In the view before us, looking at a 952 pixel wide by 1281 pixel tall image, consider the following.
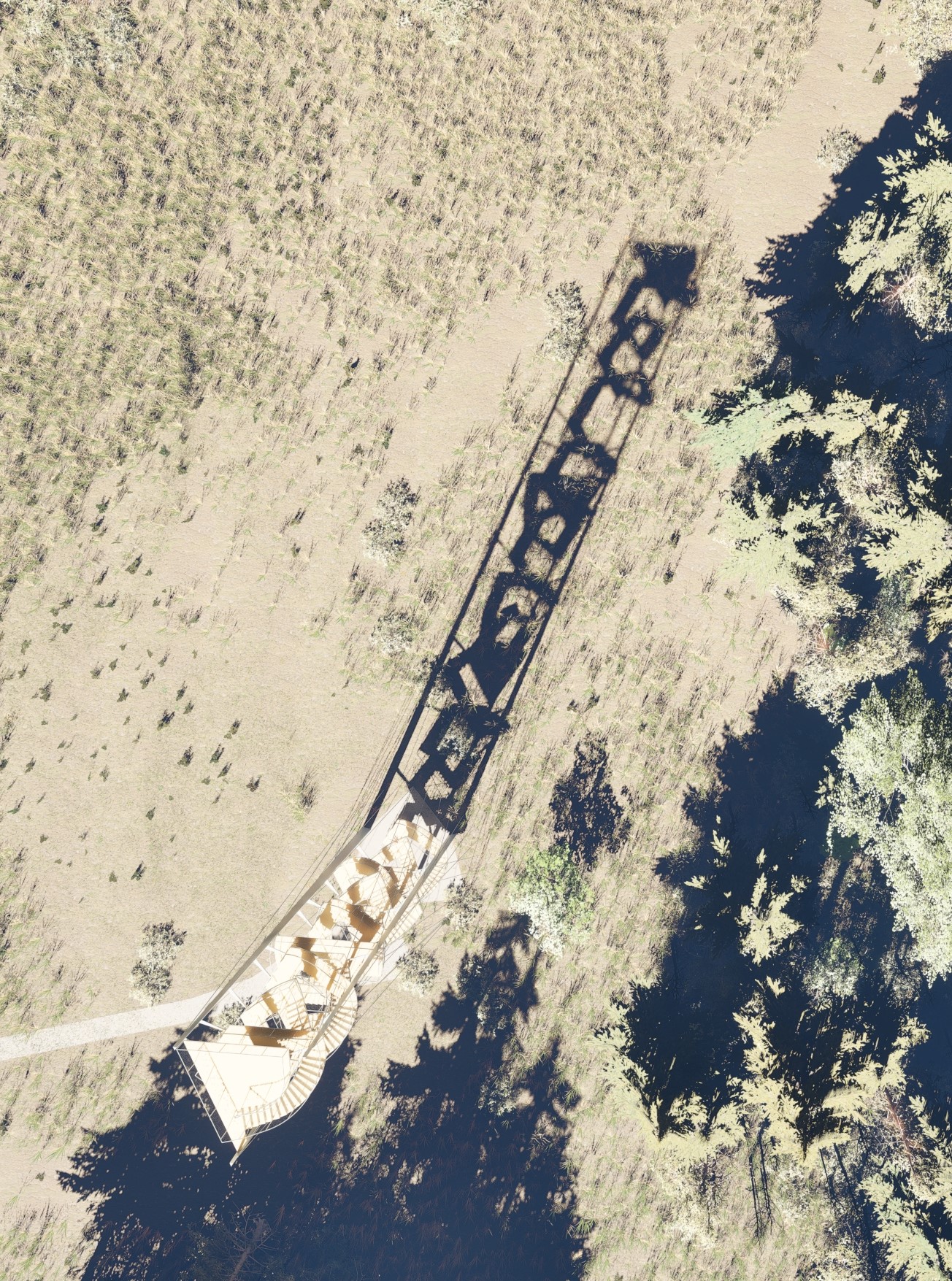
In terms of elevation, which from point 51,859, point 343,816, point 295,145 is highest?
point 295,145

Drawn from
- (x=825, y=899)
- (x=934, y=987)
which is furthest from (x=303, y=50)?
(x=934, y=987)

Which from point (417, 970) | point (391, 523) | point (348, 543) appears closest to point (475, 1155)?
point (417, 970)

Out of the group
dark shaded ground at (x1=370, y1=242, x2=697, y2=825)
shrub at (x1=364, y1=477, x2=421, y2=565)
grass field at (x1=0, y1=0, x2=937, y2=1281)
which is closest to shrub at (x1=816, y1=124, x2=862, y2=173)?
grass field at (x1=0, y1=0, x2=937, y2=1281)

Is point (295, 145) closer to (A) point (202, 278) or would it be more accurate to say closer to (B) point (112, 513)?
(A) point (202, 278)

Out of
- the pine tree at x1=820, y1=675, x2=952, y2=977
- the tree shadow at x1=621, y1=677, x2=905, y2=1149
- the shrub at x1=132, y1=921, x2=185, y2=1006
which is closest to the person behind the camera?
the pine tree at x1=820, y1=675, x2=952, y2=977

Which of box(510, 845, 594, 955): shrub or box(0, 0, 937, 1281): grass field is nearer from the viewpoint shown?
box(510, 845, 594, 955): shrub

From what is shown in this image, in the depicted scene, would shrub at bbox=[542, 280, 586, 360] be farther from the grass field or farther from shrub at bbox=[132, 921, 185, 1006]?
shrub at bbox=[132, 921, 185, 1006]
